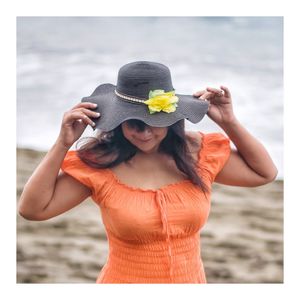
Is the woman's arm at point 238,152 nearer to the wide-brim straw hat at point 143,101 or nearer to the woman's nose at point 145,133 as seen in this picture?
the wide-brim straw hat at point 143,101

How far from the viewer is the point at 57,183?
2.12 m

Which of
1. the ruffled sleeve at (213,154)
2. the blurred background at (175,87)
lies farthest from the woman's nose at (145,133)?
the blurred background at (175,87)

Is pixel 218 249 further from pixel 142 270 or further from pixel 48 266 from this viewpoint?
pixel 142 270

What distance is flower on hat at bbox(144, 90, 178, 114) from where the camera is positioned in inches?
80.2

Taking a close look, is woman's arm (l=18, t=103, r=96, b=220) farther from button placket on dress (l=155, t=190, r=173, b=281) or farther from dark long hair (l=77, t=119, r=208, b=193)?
button placket on dress (l=155, t=190, r=173, b=281)

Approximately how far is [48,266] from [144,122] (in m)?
2.50

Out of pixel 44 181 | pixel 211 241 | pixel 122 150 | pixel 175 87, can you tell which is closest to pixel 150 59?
pixel 175 87

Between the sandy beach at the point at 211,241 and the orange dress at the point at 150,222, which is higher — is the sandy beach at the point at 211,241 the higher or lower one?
the lower one

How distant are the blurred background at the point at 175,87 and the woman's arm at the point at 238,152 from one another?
168 centimetres

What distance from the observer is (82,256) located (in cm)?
445

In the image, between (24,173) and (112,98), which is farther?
(24,173)

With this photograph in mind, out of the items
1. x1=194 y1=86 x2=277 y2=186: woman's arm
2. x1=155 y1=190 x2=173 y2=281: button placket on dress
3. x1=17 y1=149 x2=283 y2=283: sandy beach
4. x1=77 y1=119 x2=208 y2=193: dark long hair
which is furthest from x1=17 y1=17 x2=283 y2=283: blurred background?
x1=155 y1=190 x2=173 y2=281: button placket on dress

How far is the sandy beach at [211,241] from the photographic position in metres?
4.22

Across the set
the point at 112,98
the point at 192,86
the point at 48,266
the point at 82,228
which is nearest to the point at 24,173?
the point at 82,228
